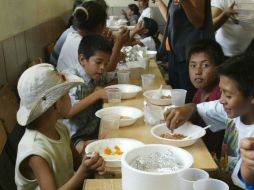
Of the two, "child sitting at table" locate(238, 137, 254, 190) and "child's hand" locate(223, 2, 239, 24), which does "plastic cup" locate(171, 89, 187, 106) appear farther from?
"child's hand" locate(223, 2, 239, 24)

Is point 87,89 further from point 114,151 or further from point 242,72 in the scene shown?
point 242,72

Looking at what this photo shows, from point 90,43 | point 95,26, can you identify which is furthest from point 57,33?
point 90,43

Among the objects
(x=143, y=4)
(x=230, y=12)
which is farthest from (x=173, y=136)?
(x=143, y=4)

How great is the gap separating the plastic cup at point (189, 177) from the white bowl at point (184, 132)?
0.38 m

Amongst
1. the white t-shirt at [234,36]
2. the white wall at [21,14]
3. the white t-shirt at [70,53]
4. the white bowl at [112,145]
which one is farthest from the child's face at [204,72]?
the white t-shirt at [234,36]

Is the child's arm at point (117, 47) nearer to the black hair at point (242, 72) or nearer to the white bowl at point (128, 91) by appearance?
the white bowl at point (128, 91)

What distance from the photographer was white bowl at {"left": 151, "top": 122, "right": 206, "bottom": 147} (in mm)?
1477

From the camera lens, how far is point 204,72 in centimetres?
221

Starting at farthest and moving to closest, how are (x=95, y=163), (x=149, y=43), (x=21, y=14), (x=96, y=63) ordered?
1. (x=149, y=43)
2. (x=21, y=14)
3. (x=96, y=63)
4. (x=95, y=163)

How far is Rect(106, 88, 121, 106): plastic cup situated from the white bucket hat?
1.92ft

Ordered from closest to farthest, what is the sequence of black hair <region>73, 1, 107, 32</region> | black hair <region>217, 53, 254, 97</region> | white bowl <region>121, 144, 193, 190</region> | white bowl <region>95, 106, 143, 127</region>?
white bowl <region>121, 144, 193, 190</region> → black hair <region>217, 53, 254, 97</region> → white bowl <region>95, 106, 143, 127</region> → black hair <region>73, 1, 107, 32</region>

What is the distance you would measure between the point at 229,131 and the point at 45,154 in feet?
2.95

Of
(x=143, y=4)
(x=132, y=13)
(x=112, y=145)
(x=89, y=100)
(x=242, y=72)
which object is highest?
(x=242, y=72)

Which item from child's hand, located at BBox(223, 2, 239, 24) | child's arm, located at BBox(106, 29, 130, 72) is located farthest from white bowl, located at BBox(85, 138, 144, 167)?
child's hand, located at BBox(223, 2, 239, 24)
